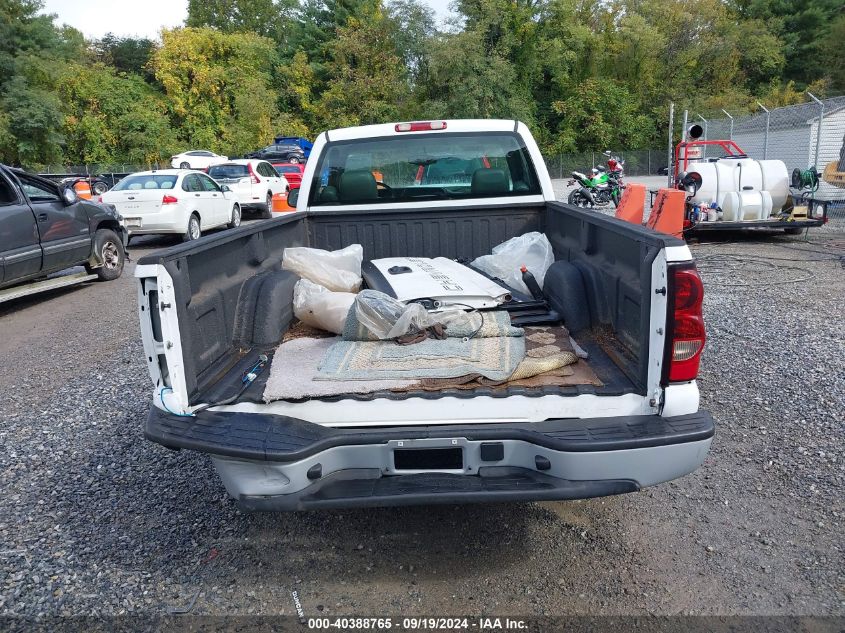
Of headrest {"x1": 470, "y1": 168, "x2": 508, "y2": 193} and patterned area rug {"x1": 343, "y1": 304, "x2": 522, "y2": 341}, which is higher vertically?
headrest {"x1": 470, "y1": 168, "x2": 508, "y2": 193}

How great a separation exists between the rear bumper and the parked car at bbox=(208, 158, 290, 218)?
1718 centimetres

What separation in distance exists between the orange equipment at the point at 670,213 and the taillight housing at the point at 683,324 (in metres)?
7.86

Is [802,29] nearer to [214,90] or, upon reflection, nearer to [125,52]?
[214,90]

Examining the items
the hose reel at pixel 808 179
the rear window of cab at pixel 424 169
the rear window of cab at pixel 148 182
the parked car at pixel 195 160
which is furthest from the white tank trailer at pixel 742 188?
the parked car at pixel 195 160

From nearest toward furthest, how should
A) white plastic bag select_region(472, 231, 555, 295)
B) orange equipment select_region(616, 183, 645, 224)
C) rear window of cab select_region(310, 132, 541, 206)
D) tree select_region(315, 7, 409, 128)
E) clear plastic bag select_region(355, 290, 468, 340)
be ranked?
clear plastic bag select_region(355, 290, 468, 340), white plastic bag select_region(472, 231, 555, 295), rear window of cab select_region(310, 132, 541, 206), orange equipment select_region(616, 183, 645, 224), tree select_region(315, 7, 409, 128)

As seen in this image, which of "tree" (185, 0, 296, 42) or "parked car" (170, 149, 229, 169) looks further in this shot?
"tree" (185, 0, 296, 42)

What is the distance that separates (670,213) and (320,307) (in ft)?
25.4

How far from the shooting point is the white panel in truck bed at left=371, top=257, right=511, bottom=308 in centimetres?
384

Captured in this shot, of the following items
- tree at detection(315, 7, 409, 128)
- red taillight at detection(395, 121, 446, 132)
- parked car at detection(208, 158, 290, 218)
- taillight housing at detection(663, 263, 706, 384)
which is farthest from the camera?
tree at detection(315, 7, 409, 128)

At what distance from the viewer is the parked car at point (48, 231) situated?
27.3 feet

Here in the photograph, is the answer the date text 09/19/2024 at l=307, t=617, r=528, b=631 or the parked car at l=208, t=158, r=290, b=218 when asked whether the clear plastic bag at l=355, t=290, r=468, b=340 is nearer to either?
the date text 09/19/2024 at l=307, t=617, r=528, b=631

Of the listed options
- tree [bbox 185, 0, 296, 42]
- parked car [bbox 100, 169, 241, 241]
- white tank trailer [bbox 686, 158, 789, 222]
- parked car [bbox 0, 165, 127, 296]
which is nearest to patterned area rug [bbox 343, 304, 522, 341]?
parked car [bbox 0, 165, 127, 296]

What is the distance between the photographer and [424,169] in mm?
5242

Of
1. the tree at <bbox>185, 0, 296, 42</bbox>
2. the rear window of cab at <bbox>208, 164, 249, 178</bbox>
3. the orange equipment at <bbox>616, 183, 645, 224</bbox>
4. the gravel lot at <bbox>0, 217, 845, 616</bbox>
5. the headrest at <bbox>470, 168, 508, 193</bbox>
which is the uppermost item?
the tree at <bbox>185, 0, 296, 42</bbox>
